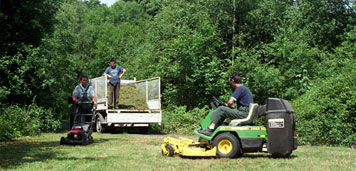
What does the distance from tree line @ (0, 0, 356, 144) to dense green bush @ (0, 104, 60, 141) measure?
0.79 feet

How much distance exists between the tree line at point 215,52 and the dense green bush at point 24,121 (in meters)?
0.24

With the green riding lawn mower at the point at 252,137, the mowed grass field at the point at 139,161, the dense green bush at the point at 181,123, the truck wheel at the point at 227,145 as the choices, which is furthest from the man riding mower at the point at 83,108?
the dense green bush at the point at 181,123

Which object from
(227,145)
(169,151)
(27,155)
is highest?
(227,145)

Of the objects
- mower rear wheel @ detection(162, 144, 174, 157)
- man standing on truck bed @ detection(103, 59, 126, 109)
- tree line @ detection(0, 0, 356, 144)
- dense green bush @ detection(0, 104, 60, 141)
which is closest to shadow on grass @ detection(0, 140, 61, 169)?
mower rear wheel @ detection(162, 144, 174, 157)

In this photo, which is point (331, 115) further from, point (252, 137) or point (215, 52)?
point (215, 52)

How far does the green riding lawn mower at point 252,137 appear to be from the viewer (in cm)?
Result: 834

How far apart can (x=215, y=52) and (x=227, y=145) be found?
1875 centimetres

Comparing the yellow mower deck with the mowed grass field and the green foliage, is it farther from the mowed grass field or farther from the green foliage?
the green foliage

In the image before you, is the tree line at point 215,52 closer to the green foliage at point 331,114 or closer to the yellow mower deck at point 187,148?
the green foliage at point 331,114

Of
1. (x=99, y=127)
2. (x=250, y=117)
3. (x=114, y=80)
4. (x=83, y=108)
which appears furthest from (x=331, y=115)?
(x=99, y=127)

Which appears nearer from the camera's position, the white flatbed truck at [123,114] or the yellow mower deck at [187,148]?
the yellow mower deck at [187,148]

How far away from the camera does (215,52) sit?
88.7ft

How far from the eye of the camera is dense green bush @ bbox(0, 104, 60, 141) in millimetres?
13868

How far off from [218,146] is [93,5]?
3187 inches
